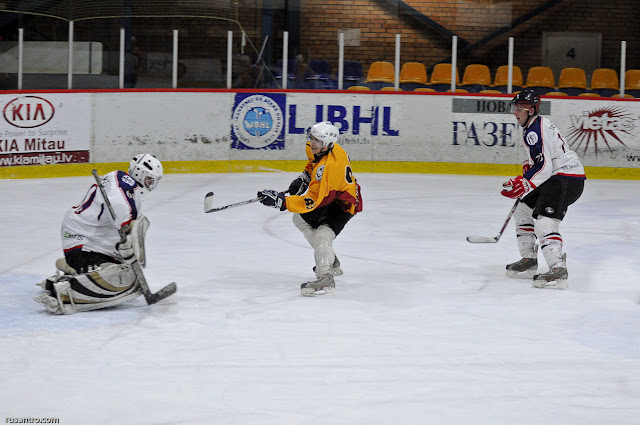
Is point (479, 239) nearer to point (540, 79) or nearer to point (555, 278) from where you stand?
point (555, 278)

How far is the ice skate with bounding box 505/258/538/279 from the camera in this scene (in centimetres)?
572

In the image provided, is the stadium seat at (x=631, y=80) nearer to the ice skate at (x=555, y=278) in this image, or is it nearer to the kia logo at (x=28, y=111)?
the ice skate at (x=555, y=278)

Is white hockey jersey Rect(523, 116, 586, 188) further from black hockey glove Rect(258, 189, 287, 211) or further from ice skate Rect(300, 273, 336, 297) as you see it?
black hockey glove Rect(258, 189, 287, 211)

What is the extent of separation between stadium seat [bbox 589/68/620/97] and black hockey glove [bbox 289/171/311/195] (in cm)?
699

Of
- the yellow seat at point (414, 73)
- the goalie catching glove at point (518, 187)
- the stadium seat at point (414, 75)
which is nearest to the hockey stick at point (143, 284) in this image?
the goalie catching glove at point (518, 187)

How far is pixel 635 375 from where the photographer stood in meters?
3.80

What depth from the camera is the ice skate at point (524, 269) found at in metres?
5.72

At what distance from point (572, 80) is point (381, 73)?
246 centimetres

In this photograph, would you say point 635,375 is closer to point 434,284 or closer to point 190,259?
point 434,284

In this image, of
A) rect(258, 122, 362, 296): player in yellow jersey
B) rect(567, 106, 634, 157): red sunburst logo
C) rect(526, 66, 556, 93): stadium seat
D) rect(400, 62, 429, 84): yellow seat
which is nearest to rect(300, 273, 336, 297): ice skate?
rect(258, 122, 362, 296): player in yellow jersey

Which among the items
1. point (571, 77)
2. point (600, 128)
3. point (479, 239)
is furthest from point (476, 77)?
point (479, 239)

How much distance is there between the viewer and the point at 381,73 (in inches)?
454

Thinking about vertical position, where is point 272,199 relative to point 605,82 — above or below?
below

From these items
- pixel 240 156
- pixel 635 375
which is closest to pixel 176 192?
pixel 240 156
